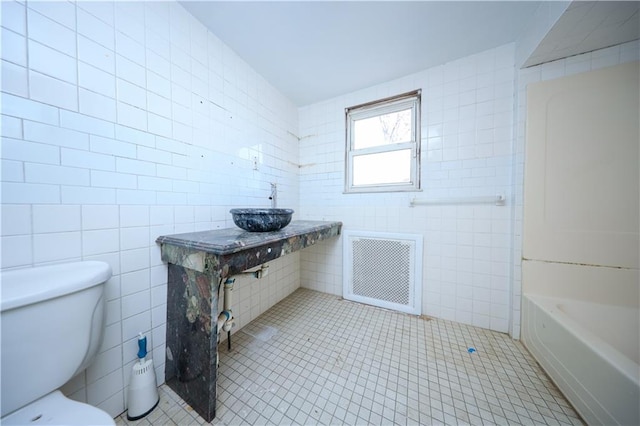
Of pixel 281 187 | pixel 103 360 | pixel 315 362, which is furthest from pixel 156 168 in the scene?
pixel 315 362

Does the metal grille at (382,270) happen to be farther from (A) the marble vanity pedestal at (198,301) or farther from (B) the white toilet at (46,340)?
(B) the white toilet at (46,340)

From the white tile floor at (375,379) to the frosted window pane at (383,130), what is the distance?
166cm

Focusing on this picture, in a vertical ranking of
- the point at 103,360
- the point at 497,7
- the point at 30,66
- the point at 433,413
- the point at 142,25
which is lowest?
the point at 433,413

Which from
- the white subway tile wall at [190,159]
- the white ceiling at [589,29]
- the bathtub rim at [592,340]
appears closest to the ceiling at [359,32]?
the white ceiling at [589,29]

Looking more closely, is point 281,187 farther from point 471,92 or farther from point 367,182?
point 471,92

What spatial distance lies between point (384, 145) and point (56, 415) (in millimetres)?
2343

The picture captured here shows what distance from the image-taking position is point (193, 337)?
972 millimetres

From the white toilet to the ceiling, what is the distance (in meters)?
1.56

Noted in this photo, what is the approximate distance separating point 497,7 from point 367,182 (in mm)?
1384

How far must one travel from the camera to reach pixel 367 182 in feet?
6.73

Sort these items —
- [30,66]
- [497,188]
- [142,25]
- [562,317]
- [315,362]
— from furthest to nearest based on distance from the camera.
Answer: [497,188] → [315,362] → [562,317] → [142,25] → [30,66]

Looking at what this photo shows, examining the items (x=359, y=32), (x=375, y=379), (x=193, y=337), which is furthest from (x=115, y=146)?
(x=375, y=379)

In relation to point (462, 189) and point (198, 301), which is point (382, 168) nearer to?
point (462, 189)

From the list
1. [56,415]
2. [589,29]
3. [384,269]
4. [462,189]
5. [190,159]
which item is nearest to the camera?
[56,415]
